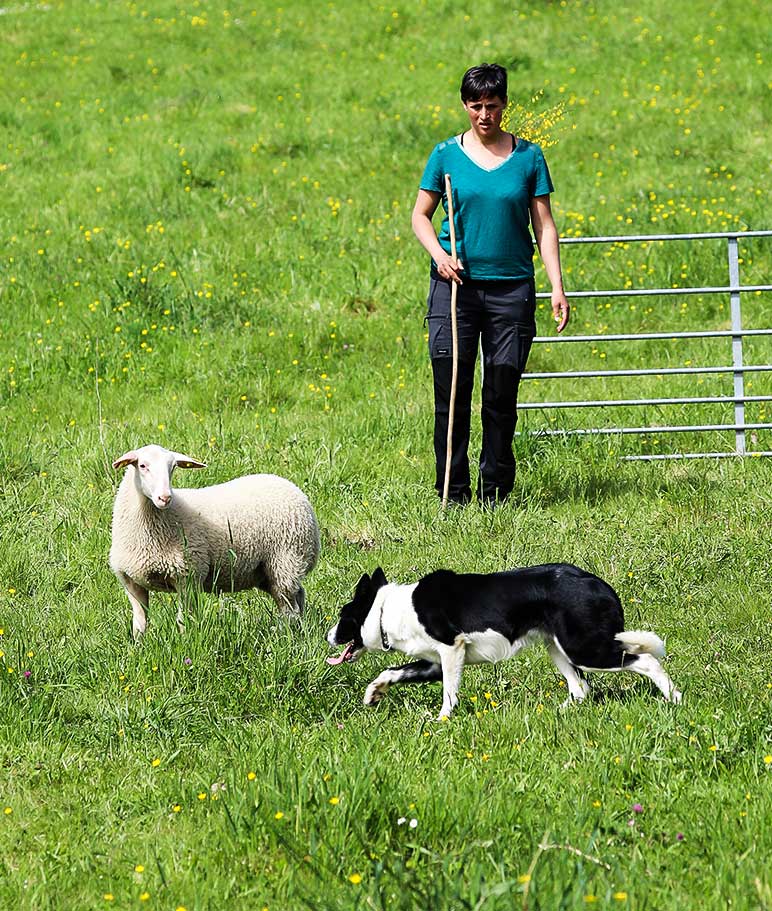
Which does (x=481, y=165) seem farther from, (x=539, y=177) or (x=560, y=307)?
(x=560, y=307)

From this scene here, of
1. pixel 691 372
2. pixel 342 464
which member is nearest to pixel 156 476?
pixel 342 464

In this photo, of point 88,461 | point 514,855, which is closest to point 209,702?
point 514,855

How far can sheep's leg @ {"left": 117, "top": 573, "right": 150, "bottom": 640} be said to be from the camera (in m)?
5.04

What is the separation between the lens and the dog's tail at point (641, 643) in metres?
4.16

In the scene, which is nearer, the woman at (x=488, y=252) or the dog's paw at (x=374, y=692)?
the dog's paw at (x=374, y=692)

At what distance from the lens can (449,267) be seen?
6188 millimetres

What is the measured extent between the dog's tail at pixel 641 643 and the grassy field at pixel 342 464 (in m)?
0.15

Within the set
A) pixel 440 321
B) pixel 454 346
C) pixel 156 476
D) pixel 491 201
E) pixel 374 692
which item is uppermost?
pixel 491 201

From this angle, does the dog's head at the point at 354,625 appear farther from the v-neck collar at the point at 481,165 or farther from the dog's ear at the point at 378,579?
the v-neck collar at the point at 481,165

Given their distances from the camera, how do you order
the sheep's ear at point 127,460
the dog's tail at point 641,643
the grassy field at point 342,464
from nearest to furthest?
the grassy field at point 342,464
the dog's tail at point 641,643
the sheep's ear at point 127,460

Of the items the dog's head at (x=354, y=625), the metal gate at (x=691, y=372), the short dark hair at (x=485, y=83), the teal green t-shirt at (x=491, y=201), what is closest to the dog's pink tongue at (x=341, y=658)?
the dog's head at (x=354, y=625)

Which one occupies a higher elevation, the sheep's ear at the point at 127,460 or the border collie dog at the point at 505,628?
the sheep's ear at the point at 127,460

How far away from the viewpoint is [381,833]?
10.8 feet

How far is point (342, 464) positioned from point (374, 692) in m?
3.25
